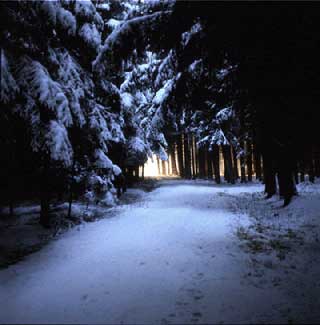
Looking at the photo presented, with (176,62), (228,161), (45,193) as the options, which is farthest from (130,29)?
(228,161)

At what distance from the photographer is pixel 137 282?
5.52m

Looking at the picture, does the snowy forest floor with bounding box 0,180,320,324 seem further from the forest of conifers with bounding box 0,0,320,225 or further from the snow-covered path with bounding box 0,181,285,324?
the forest of conifers with bounding box 0,0,320,225

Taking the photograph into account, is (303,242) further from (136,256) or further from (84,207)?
(84,207)

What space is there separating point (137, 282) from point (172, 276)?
2.32ft

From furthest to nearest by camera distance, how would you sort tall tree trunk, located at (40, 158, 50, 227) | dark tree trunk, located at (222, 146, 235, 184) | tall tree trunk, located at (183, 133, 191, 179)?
1. tall tree trunk, located at (183, 133, 191, 179)
2. dark tree trunk, located at (222, 146, 235, 184)
3. tall tree trunk, located at (40, 158, 50, 227)

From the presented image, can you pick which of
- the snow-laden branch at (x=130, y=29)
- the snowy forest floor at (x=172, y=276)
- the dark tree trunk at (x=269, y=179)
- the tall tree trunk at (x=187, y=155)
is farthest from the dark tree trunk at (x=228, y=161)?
the snow-laden branch at (x=130, y=29)

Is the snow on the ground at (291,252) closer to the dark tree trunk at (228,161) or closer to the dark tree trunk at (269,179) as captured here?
the dark tree trunk at (269,179)

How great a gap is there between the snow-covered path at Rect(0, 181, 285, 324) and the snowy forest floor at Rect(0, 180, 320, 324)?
0.06 feet

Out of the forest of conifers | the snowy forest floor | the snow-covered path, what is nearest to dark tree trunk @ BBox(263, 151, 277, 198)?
the snowy forest floor

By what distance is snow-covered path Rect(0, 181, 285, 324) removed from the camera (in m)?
4.39

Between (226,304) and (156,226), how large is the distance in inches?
224

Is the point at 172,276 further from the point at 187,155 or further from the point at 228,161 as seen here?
the point at 187,155

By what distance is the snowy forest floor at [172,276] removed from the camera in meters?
4.41

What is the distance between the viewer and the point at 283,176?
41.9ft
